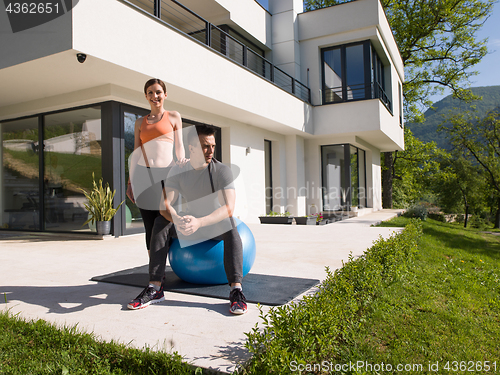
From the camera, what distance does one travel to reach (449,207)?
32375 mm

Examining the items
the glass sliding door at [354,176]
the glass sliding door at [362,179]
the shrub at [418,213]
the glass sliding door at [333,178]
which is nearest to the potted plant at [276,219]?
the glass sliding door at [333,178]

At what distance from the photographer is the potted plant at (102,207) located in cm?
695

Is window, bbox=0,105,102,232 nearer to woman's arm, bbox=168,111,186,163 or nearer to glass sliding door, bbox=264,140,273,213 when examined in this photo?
woman's arm, bbox=168,111,186,163

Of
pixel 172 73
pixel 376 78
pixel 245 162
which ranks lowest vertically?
pixel 245 162

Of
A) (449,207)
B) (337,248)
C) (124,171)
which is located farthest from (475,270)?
(449,207)

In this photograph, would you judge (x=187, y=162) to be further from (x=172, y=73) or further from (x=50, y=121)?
(x=50, y=121)

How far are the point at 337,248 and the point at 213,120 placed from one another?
18.0ft

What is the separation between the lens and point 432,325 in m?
2.72

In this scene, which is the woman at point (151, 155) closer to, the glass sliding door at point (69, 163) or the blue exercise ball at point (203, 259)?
the blue exercise ball at point (203, 259)

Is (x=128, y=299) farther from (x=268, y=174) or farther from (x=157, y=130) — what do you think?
(x=268, y=174)

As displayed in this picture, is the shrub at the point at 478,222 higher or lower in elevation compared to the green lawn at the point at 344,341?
lower

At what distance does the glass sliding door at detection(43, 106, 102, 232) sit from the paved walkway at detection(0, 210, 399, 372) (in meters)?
1.59

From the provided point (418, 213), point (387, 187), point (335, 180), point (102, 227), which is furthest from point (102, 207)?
point (387, 187)

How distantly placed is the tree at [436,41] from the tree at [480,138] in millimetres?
6738
